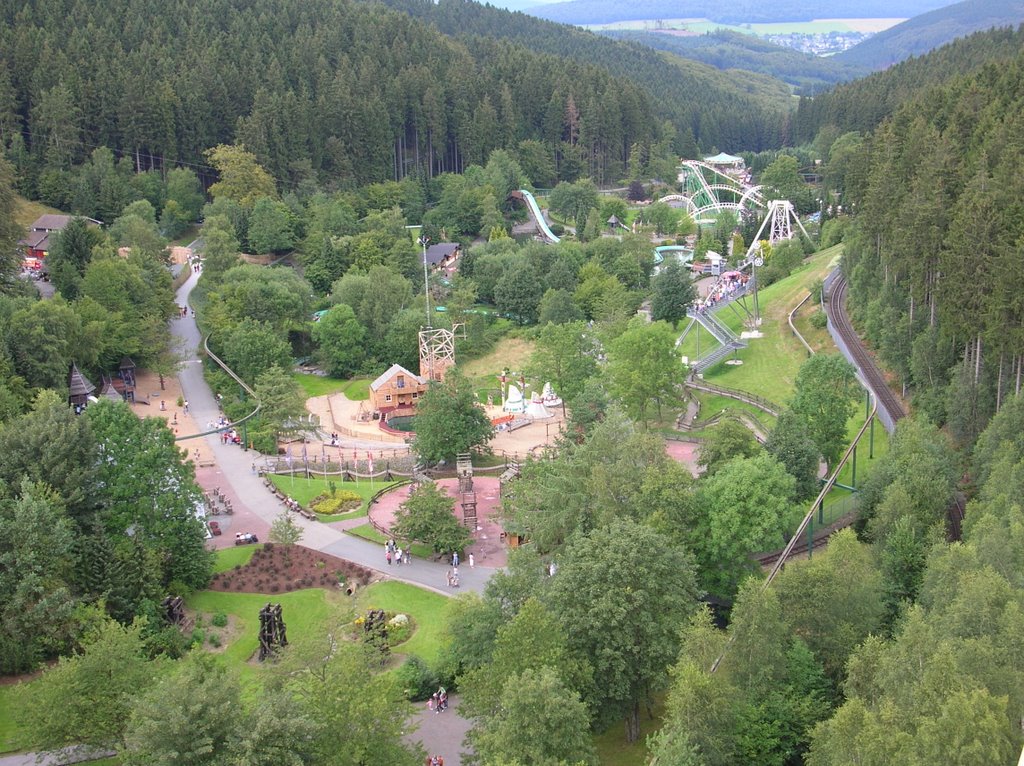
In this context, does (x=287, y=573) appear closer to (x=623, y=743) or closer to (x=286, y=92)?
(x=623, y=743)

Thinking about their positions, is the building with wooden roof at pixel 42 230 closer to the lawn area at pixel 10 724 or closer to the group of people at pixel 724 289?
the group of people at pixel 724 289

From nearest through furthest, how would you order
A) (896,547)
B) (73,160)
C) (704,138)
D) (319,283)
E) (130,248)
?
(896,547) → (130,248) → (319,283) → (73,160) → (704,138)

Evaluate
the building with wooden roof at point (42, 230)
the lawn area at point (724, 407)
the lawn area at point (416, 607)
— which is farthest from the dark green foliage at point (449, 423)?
the building with wooden roof at point (42, 230)

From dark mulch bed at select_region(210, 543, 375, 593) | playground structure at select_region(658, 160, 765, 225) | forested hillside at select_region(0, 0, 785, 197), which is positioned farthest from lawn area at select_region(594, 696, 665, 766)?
playground structure at select_region(658, 160, 765, 225)

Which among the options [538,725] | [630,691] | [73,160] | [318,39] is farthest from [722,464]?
[318,39]

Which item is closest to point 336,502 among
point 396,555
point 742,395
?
point 396,555

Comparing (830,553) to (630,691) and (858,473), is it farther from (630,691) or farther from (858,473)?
(858,473)

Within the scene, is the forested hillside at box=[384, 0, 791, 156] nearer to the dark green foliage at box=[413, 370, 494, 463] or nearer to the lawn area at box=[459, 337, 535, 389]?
the lawn area at box=[459, 337, 535, 389]
